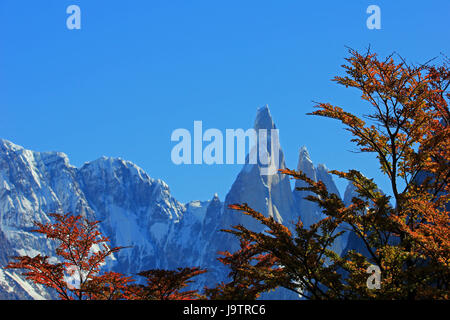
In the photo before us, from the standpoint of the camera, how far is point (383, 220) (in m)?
11.4

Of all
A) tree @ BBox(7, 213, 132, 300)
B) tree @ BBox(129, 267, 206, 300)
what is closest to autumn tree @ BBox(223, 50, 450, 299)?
tree @ BBox(129, 267, 206, 300)

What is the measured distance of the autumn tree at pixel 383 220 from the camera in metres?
10.5

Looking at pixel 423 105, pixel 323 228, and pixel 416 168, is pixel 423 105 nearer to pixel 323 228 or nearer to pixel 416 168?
pixel 416 168

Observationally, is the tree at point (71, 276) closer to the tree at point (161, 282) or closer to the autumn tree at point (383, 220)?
the tree at point (161, 282)

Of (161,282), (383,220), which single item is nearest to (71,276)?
(161,282)

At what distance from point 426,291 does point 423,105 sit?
17.4 ft

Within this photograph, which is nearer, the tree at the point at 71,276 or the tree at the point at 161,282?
the tree at the point at 161,282

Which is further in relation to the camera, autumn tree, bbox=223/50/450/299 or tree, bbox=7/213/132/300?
tree, bbox=7/213/132/300

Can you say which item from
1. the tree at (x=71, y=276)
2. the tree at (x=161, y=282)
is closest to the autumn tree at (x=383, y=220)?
the tree at (x=161, y=282)

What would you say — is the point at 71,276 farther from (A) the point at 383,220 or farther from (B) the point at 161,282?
(A) the point at 383,220

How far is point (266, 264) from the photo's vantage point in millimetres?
14320

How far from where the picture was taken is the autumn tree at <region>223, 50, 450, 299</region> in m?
10.5

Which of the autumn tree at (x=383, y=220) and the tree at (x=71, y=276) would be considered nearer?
the autumn tree at (x=383, y=220)

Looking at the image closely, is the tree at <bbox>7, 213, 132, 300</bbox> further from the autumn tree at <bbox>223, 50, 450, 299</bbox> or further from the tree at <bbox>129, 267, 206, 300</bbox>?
the autumn tree at <bbox>223, 50, 450, 299</bbox>
